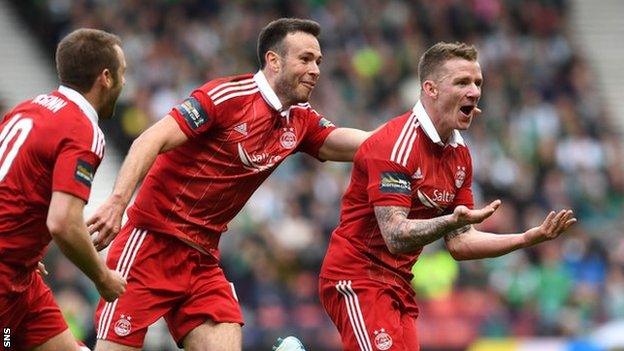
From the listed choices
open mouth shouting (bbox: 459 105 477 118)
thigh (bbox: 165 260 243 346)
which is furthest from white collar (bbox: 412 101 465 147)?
thigh (bbox: 165 260 243 346)

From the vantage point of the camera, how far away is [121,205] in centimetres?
708

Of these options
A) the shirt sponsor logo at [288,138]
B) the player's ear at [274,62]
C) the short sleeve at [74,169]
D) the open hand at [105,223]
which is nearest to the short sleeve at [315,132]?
the shirt sponsor logo at [288,138]

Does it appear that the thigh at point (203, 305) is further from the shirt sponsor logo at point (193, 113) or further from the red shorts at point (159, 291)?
the shirt sponsor logo at point (193, 113)

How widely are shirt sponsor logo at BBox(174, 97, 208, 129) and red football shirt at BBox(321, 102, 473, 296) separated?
91 cm

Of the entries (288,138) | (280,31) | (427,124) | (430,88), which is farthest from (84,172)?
(430,88)

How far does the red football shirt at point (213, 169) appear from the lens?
7801 mm

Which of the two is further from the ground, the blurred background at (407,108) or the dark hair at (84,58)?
the dark hair at (84,58)

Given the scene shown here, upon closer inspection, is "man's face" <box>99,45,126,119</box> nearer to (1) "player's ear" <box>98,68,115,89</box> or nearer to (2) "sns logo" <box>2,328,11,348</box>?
(1) "player's ear" <box>98,68,115,89</box>

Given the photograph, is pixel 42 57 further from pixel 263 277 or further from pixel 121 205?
pixel 121 205

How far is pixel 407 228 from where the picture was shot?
7.25 metres

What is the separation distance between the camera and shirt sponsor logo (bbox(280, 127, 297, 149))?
26.4 ft

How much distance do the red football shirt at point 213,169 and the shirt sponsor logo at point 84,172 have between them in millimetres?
1182

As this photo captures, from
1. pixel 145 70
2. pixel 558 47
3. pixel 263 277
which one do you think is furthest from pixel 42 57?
pixel 558 47

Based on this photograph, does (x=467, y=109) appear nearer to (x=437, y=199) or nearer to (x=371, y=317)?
(x=437, y=199)
